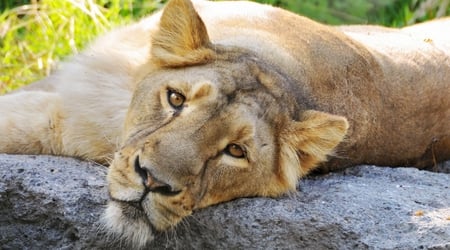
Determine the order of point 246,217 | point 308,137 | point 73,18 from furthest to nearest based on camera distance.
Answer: point 73,18
point 308,137
point 246,217

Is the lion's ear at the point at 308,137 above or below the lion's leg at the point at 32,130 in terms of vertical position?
above

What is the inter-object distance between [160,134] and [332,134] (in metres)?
0.70

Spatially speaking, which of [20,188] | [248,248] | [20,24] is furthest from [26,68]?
[248,248]

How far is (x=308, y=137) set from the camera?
399 centimetres

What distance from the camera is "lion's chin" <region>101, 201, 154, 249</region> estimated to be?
3611 mm

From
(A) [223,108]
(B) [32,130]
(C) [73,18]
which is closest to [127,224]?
(A) [223,108]

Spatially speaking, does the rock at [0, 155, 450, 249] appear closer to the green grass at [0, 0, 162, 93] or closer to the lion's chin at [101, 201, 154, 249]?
the lion's chin at [101, 201, 154, 249]

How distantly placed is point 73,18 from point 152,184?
362cm

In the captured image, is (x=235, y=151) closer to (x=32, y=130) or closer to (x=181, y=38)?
(x=181, y=38)

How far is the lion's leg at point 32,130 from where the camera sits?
432 centimetres

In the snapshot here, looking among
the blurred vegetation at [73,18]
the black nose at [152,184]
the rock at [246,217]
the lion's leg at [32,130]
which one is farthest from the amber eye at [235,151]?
the blurred vegetation at [73,18]

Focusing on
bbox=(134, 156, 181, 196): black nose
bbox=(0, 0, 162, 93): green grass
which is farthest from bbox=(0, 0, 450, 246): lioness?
bbox=(0, 0, 162, 93): green grass

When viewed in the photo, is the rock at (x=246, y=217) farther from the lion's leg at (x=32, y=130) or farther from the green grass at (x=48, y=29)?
the green grass at (x=48, y=29)

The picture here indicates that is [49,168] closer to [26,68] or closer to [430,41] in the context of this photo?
[430,41]
